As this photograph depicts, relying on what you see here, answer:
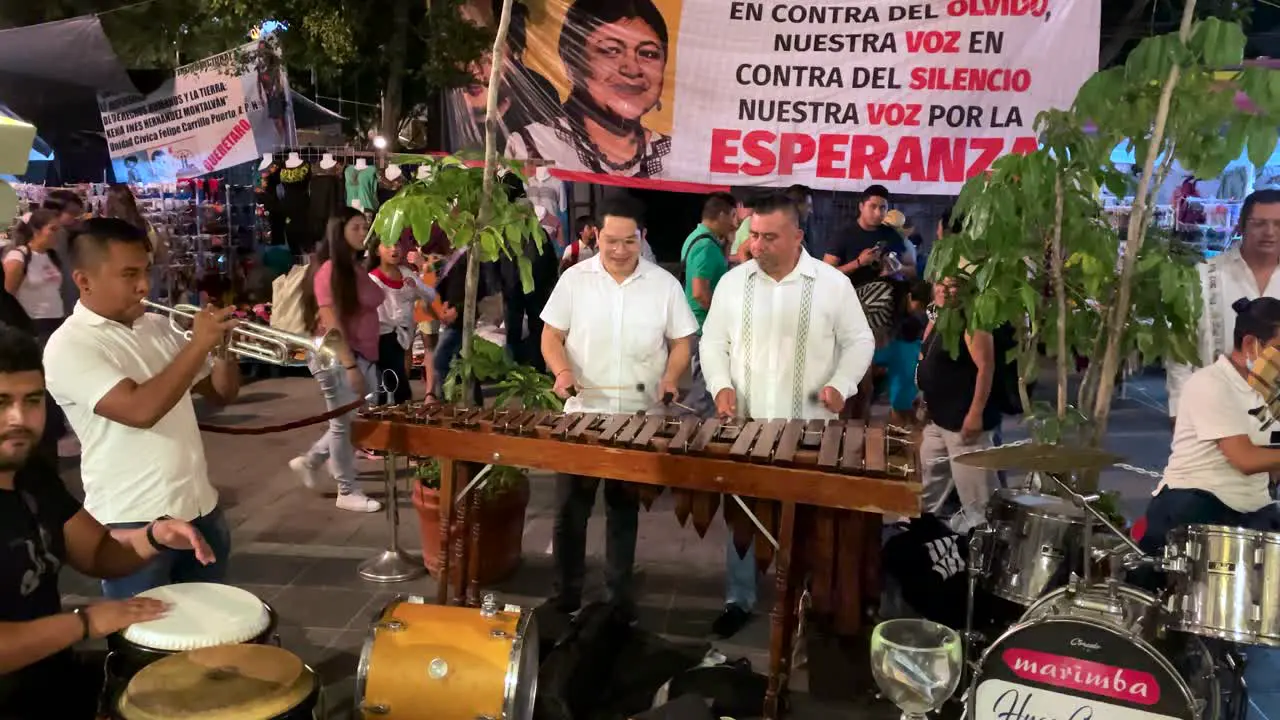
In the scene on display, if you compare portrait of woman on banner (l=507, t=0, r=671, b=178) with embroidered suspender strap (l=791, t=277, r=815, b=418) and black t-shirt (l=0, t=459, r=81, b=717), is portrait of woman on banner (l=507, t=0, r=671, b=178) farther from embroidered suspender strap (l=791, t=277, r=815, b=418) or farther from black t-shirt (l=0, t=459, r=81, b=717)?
black t-shirt (l=0, t=459, r=81, b=717)

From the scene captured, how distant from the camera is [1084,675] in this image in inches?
110

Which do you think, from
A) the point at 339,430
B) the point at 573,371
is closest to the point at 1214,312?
the point at 573,371

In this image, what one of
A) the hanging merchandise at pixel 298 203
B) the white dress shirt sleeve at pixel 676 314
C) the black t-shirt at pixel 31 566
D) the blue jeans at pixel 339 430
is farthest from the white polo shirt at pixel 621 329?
the hanging merchandise at pixel 298 203

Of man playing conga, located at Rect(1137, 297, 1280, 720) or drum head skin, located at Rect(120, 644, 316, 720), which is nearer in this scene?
drum head skin, located at Rect(120, 644, 316, 720)

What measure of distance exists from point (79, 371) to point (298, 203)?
723 centimetres

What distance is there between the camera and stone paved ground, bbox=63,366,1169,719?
4.03 metres

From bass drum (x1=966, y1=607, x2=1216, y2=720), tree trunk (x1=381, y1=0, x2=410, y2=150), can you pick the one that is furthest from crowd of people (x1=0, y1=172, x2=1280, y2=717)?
tree trunk (x1=381, y1=0, x2=410, y2=150)

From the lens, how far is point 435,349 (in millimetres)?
7754

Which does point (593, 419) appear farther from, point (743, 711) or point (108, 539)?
point (108, 539)

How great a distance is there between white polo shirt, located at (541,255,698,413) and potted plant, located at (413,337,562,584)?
0.92 ft

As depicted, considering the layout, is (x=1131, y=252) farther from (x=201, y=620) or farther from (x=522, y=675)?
(x=201, y=620)

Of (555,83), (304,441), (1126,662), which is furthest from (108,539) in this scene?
(304,441)

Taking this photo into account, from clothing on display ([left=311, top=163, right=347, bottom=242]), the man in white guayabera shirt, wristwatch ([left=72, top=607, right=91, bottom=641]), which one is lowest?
wristwatch ([left=72, top=607, right=91, bottom=641])

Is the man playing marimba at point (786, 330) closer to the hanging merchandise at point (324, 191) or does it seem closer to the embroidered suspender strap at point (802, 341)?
the embroidered suspender strap at point (802, 341)
